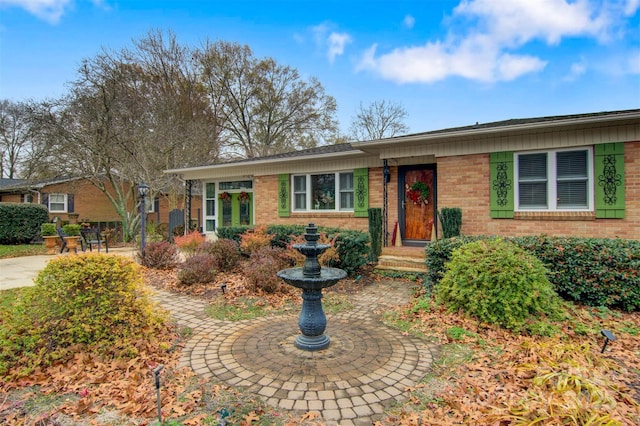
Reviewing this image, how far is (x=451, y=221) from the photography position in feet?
26.3

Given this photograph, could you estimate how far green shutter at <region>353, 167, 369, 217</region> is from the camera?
9.84m

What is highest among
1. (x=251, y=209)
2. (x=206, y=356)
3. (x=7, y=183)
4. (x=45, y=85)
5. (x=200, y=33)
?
(x=200, y=33)

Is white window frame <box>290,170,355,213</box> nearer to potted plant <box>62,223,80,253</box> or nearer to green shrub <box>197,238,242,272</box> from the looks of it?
green shrub <box>197,238,242,272</box>

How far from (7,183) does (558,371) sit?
106ft

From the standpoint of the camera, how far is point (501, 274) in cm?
449

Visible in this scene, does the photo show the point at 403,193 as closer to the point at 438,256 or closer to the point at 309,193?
the point at 309,193

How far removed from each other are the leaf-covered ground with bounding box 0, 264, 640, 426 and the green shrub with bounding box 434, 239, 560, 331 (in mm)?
338

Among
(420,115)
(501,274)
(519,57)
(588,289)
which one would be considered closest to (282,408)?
(501,274)

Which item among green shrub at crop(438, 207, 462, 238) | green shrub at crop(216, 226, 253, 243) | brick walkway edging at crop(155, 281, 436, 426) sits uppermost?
green shrub at crop(438, 207, 462, 238)

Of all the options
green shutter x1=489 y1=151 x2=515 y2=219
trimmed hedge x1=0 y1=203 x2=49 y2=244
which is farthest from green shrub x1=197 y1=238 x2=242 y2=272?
trimmed hedge x1=0 y1=203 x2=49 y2=244

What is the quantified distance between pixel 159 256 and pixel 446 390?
26.7ft

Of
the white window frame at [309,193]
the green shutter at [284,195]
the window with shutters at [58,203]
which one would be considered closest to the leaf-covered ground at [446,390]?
the white window frame at [309,193]

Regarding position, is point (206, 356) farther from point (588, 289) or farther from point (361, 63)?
point (361, 63)

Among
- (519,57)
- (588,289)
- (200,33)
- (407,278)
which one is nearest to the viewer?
(588,289)
